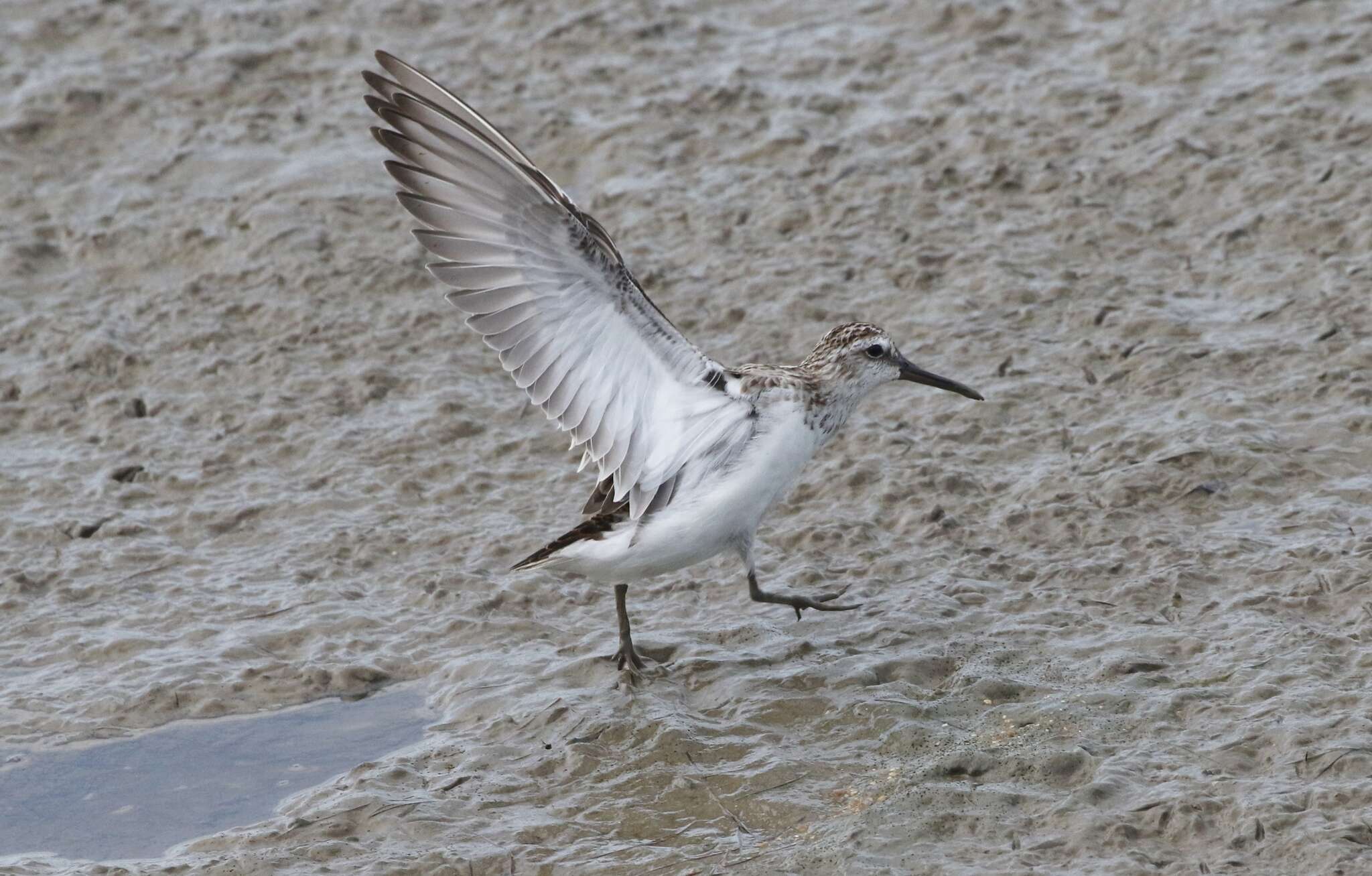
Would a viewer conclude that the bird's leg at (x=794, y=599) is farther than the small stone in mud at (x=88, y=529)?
No

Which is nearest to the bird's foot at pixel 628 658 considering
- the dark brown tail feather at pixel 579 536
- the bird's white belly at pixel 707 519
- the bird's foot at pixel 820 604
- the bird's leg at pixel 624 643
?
the bird's leg at pixel 624 643

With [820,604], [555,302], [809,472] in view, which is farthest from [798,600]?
[555,302]

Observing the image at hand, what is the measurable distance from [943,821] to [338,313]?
468 cm

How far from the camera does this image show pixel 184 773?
6023mm

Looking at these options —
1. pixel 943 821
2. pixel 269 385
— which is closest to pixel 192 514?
pixel 269 385

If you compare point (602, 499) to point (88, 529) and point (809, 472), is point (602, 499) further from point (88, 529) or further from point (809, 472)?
point (88, 529)

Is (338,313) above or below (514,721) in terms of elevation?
above

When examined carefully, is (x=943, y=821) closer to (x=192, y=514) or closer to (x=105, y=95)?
(x=192, y=514)

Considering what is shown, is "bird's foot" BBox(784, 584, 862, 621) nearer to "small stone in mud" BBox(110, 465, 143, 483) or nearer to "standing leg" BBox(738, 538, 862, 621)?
"standing leg" BBox(738, 538, 862, 621)

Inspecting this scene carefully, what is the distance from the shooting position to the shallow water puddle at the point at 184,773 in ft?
18.8

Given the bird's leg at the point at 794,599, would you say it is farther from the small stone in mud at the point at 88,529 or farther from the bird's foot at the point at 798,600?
the small stone in mud at the point at 88,529

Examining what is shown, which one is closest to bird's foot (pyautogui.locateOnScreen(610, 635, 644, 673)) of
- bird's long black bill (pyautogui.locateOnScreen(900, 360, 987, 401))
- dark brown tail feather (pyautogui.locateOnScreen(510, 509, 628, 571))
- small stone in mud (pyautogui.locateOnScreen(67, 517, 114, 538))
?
dark brown tail feather (pyautogui.locateOnScreen(510, 509, 628, 571))

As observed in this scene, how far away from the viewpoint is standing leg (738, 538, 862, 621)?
626cm

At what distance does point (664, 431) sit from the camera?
243 inches
